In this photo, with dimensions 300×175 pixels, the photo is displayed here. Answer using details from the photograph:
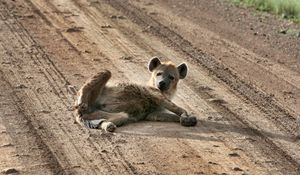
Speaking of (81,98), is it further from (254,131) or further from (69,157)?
(254,131)

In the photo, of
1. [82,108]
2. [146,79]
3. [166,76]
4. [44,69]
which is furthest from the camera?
[44,69]

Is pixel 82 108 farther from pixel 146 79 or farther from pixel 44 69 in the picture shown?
pixel 44 69

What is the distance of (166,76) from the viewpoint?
9.20 metres

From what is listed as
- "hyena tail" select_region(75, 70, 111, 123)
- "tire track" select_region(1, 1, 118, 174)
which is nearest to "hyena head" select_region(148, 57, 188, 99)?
"hyena tail" select_region(75, 70, 111, 123)

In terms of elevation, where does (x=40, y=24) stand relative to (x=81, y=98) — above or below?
below

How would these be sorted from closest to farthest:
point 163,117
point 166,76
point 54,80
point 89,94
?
point 89,94 → point 163,117 → point 166,76 → point 54,80

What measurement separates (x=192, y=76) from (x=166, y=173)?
371 centimetres

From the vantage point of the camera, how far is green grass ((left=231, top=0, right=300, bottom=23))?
49.1 feet

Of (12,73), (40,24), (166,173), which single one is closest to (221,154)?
(166,173)

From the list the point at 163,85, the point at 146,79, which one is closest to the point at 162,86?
the point at 163,85

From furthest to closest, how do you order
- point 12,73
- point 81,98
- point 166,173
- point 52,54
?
point 52,54 → point 12,73 → point 81,98 → point 166,173

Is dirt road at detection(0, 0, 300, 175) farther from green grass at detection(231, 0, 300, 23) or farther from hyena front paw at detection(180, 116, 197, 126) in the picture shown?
green grass at detection(231, 0, 300, 23)

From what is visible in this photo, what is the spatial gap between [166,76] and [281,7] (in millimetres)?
6673

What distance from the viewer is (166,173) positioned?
288 inches
